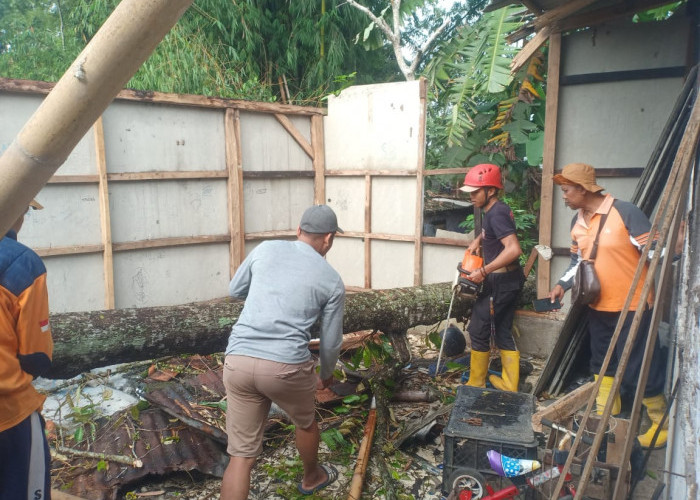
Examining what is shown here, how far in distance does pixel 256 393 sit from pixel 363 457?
1.04 meters

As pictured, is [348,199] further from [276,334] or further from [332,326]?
[276,334]

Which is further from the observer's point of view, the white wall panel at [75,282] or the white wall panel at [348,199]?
the white wall panel at [348,199]

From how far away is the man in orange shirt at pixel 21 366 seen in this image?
210 cm

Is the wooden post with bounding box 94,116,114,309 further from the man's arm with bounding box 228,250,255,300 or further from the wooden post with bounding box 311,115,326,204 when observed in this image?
the man's arm with bounding box 228,250,255,300

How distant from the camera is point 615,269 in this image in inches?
141

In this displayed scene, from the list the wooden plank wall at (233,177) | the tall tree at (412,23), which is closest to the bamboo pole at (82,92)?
the wooden plank wall at (233,177)

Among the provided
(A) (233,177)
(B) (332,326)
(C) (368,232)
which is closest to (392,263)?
(C) (368,232)

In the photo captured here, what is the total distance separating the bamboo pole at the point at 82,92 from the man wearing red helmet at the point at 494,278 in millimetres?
3975

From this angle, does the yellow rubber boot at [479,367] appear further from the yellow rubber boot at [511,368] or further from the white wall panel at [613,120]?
the white wall panel at [613,120]

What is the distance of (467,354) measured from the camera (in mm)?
5746

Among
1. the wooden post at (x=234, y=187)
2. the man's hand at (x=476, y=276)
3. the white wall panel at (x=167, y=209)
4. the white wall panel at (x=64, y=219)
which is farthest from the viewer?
the wooden post at (x=234, y=187)

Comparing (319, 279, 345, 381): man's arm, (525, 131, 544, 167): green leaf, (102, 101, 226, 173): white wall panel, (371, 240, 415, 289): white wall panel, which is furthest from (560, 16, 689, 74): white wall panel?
(102, 101, 226, 173): white wall panel

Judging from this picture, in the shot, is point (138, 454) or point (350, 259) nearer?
point (138, 454)

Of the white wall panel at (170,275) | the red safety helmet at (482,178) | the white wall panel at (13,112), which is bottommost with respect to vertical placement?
the white wall panel at (170,275)
